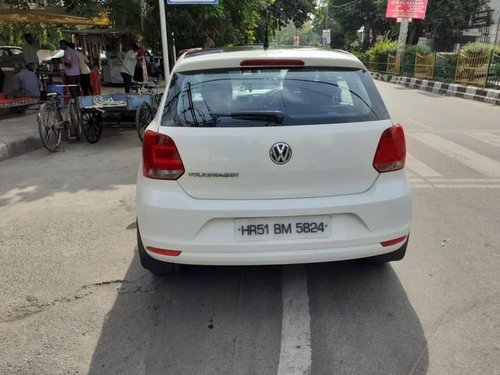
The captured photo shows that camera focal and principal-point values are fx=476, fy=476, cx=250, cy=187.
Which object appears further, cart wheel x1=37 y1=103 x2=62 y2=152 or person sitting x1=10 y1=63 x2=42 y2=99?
person sitting x1=10 y1=63 x2=42 y2=99

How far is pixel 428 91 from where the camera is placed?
19.6 m

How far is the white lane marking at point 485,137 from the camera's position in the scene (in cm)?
872

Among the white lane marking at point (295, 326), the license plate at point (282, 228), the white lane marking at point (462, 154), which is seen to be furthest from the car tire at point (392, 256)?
the white lane marking at point (462, 154)

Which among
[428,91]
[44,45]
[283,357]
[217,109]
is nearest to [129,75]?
[217,109]

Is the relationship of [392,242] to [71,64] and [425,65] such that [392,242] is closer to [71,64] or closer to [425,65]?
[71,64]

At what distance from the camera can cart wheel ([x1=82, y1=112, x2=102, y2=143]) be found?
877 centimetres

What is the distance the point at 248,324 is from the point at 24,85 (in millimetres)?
10119

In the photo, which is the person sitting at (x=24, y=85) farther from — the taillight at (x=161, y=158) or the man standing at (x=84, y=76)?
the taillight at (x=161, y=158)

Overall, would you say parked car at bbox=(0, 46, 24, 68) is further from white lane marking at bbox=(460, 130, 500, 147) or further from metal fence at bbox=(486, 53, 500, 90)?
metal fence at bbox=(486, 53, 500, 90)

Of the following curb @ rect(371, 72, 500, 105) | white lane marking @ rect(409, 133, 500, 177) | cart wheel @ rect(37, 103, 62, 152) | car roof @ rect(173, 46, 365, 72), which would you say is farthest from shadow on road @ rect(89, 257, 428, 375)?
curb @ rect(371, 72, 500, 105)

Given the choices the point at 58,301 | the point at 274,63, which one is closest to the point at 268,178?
the point at 274,63

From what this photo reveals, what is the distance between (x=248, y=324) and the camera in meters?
2.97

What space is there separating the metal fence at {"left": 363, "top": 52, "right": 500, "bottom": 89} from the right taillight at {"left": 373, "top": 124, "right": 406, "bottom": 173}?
15.3 meters

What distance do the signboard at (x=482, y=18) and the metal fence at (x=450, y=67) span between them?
1149 cm
